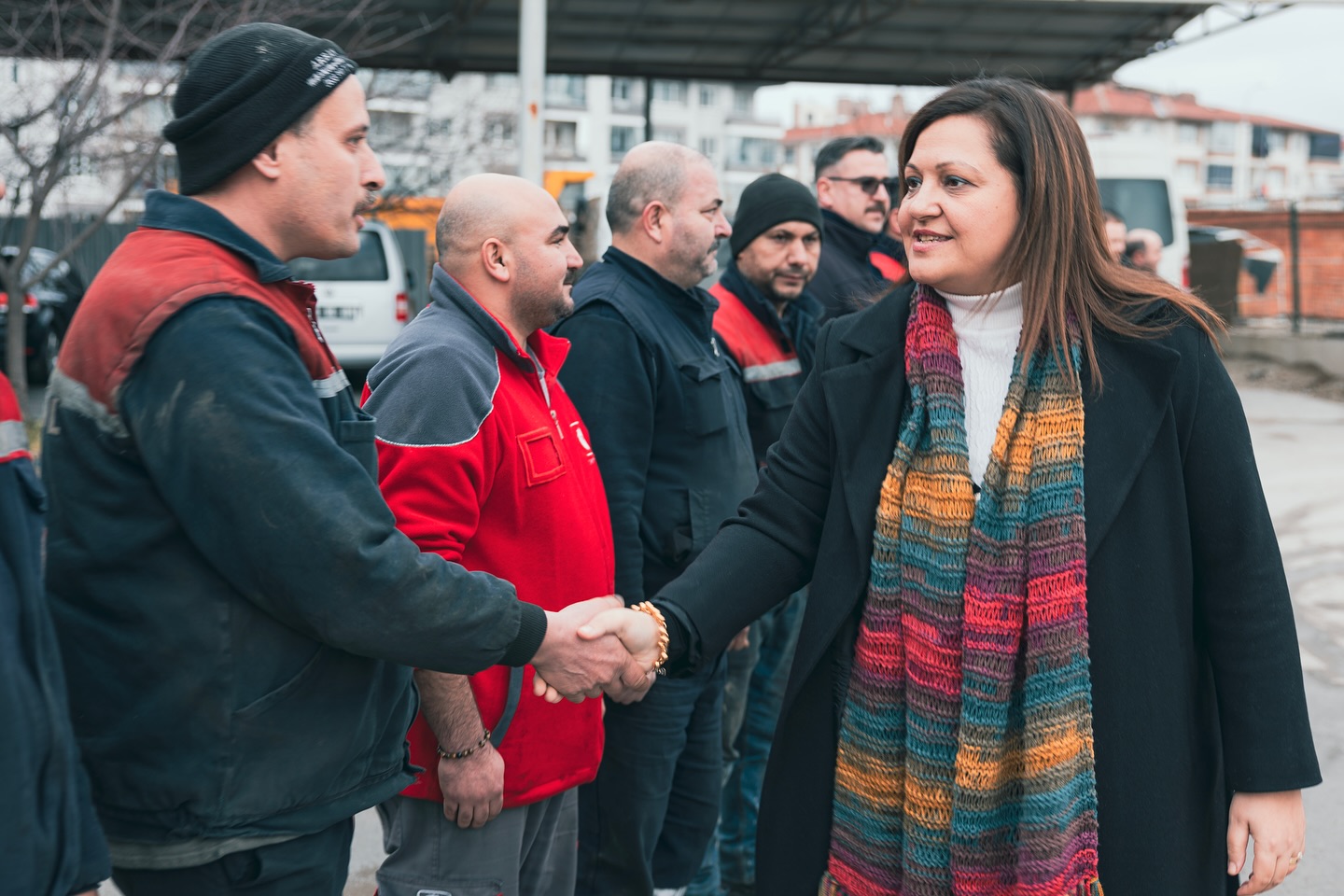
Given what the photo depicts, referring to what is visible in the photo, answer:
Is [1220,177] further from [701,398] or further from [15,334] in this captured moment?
[701,398]

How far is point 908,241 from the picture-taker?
2412mm

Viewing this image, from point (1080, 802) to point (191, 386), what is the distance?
1630 mm

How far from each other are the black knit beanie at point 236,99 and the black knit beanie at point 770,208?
8.34 ft

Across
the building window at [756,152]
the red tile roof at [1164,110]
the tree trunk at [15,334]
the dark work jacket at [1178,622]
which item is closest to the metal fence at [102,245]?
the tree trunk at [15,334]

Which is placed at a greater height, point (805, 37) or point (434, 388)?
point (805, 37)

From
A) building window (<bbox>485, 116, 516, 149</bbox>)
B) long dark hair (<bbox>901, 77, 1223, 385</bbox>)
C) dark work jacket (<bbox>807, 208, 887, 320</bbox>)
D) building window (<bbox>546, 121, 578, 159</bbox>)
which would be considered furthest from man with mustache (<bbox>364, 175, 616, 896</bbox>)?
building window (<bbox>546, 121, 578, 159</bbox>)

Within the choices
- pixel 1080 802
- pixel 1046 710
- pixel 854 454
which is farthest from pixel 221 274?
pixel 1080 802

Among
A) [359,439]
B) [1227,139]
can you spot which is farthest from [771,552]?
[1227,139]

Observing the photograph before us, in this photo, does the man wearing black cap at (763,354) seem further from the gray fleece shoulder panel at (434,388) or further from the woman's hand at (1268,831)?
the woman's hand at (1268,831)

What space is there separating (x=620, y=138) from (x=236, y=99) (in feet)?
294

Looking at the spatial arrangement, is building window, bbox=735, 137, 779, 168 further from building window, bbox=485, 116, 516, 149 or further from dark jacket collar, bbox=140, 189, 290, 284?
dark jacket collar, bbox=140, 189, 290, 284

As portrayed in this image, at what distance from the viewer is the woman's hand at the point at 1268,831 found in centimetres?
222

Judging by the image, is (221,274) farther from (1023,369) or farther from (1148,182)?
(1148,182)

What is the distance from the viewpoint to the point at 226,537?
1.81 meters
